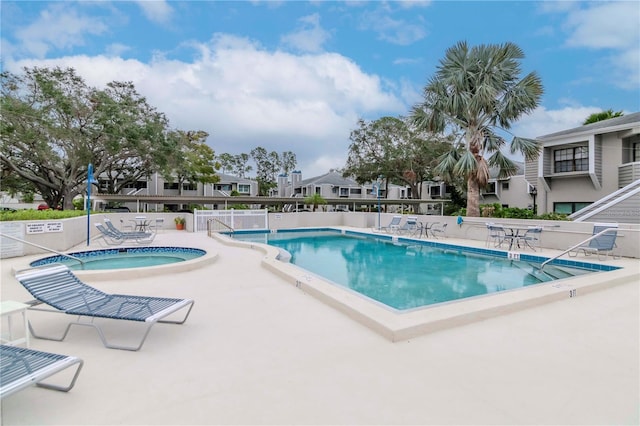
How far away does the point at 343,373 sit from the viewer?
3.00 m

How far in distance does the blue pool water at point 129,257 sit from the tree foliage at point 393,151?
25.8 m

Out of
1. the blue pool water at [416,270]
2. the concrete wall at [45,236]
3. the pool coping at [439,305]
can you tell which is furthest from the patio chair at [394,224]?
the concrete wall at [45,236]

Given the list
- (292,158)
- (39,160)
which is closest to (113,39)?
(39,160)

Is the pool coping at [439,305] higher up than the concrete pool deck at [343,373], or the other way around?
the pool coping at [439,305]

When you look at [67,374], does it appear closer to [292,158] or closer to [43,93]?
[43,93]

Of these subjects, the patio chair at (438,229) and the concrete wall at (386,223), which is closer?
the concrete wall at (386,223)

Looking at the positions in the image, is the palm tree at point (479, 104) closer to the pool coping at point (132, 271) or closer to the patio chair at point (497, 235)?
the patio chair at point (497, 235)

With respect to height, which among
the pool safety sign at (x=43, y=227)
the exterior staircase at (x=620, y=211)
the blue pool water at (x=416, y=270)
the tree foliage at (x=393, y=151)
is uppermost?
the tree foliage at (x=393, y=151)

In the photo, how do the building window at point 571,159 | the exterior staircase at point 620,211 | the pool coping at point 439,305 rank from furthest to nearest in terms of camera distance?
the building window at point 571,159 < the exterior staircase at point 620,211 < the pool coping at point 439,305

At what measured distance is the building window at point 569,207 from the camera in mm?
19078

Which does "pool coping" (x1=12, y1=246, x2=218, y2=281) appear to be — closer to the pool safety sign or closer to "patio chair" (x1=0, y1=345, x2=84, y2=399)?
the pool safety sign

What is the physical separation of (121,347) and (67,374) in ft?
1.87

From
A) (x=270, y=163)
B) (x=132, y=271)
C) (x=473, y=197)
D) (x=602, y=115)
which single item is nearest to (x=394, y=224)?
(x=473, y=197)

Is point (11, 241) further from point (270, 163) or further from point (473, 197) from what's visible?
point (270, 163)
